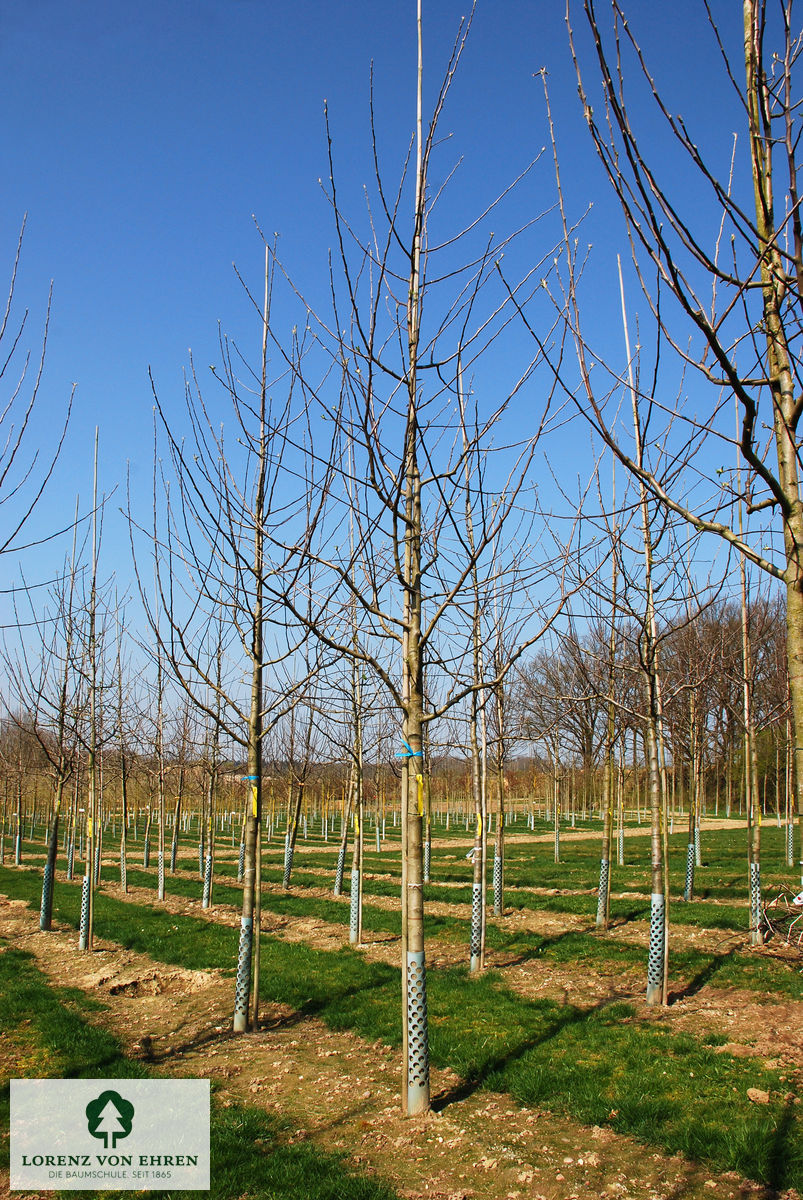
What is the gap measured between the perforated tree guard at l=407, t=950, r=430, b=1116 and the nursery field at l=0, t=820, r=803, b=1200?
156mm

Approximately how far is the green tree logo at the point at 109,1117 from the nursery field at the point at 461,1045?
566 millimetres

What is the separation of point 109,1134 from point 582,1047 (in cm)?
333

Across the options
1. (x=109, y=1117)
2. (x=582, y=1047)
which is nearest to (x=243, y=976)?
(x=109, y=1117)

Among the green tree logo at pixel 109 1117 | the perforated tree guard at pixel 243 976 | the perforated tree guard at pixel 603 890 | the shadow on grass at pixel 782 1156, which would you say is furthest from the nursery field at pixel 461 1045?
the green tree logo at pixel 109 1117

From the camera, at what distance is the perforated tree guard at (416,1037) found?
4352 millimetres

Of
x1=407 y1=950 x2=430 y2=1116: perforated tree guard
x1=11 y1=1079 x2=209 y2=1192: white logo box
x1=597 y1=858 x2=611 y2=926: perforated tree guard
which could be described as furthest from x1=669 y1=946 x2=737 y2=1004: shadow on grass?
x1=11 y1=1079 x2=209 y2=1192: white logo box

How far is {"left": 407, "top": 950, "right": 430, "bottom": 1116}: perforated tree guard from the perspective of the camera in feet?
14.3

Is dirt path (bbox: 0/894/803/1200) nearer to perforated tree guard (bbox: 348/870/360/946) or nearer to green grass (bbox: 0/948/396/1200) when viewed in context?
green grass (bbox: 0/948/396/1200)

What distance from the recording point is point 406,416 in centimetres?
469

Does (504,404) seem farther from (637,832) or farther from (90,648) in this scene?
(637,832)

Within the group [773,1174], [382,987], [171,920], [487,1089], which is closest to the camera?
[773,1174]

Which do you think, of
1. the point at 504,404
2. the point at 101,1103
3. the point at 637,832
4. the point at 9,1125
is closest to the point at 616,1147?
the point at 101,1103

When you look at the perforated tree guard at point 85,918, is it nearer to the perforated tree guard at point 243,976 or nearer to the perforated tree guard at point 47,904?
the perforated tree guard at point 47,904

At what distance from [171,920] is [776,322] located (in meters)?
12.4
